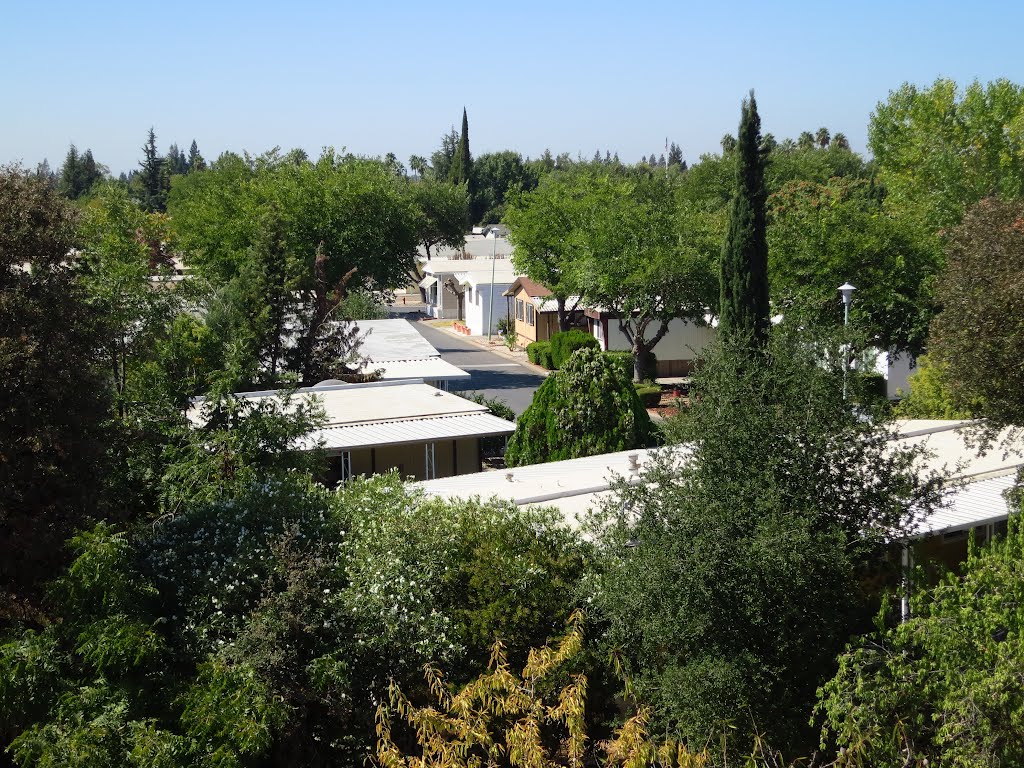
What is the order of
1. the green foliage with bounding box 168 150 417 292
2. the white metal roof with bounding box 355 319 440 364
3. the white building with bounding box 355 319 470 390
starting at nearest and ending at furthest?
the white building with bounding box 355 319 470 390 < the white metal roof with bounding box 355 319 440 364 < the green foliage with bounding box 168 150 417 292

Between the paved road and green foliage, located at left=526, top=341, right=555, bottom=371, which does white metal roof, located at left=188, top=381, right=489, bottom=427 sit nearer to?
the paved road

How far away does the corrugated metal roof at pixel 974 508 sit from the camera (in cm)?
1301

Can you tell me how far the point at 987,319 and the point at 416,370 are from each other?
52.5 ft

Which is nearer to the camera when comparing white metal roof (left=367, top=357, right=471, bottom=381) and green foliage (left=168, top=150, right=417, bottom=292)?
white metal roof (left=367, top=357, right=471, bottom=381)

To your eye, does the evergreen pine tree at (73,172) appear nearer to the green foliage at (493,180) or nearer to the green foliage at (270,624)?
the green foliage at (493,180)

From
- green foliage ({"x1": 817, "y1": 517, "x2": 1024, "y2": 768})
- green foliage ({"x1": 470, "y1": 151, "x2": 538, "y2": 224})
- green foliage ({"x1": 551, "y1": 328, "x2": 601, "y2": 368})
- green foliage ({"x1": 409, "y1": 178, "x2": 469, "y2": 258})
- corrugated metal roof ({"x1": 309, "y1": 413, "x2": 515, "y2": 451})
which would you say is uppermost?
green foliage ({"x1": 470, "y1": 151, "x2": 538, "y2": 224})

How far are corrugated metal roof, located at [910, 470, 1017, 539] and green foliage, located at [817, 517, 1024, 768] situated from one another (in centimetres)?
343

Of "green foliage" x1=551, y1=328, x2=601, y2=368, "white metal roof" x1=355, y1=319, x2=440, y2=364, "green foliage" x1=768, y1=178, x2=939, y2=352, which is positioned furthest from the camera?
"green foliage" x1=551, y1=328, x2=601, y2=368

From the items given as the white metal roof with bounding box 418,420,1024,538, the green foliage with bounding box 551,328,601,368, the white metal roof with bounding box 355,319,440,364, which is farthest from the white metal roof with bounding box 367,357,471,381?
the green foliage with bounding box 551,328,601,368

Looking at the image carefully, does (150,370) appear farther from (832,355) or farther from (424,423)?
(832,355)

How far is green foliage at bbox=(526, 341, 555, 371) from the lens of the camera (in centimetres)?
4116

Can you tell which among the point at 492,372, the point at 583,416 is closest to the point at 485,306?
the point at 492,372

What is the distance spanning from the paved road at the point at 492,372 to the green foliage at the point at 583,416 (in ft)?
39.0

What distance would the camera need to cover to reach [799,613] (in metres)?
9.10
